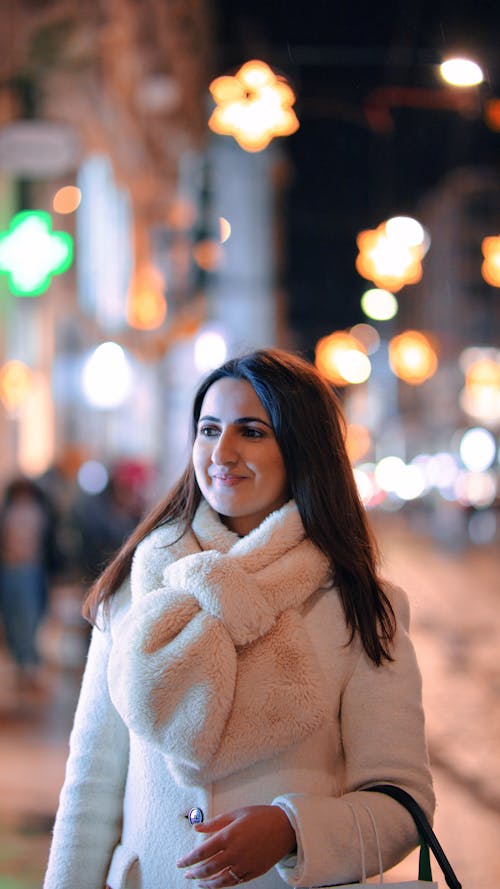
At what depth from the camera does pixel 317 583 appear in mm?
2471

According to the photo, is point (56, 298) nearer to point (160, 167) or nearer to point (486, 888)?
point (160, 167)

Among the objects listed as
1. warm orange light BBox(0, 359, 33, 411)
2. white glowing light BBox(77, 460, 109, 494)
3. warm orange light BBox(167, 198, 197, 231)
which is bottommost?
white glowing light BBox(77, 460, 109, 494)

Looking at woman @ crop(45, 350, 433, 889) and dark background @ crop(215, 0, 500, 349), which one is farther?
dark background @ crop(215, 0, 500, 349)


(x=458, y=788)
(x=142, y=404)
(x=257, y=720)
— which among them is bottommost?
(x=458, y=788)

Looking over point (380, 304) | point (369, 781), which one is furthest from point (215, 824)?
point (380, 304)

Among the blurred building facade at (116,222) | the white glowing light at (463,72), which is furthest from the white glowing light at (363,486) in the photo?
the blurred building facade at (116,222)

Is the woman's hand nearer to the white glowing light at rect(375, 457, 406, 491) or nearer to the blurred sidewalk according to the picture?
the blurred sidewalk

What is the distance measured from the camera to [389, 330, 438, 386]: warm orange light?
20.3 meters

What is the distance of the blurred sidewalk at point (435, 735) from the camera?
566 cm

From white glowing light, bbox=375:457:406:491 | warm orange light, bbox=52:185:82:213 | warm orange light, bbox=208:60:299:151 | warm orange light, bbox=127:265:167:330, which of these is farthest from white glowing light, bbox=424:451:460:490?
warm orange light, bbox=208:60:299:151

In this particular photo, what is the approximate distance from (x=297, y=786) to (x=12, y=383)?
51.5 feet

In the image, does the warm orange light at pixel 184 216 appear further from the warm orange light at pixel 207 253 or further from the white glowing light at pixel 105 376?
the white glowing light at pixel 105 376

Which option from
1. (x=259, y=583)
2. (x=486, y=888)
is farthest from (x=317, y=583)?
(x=486, y=888)

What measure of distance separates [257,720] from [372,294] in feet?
50.2
